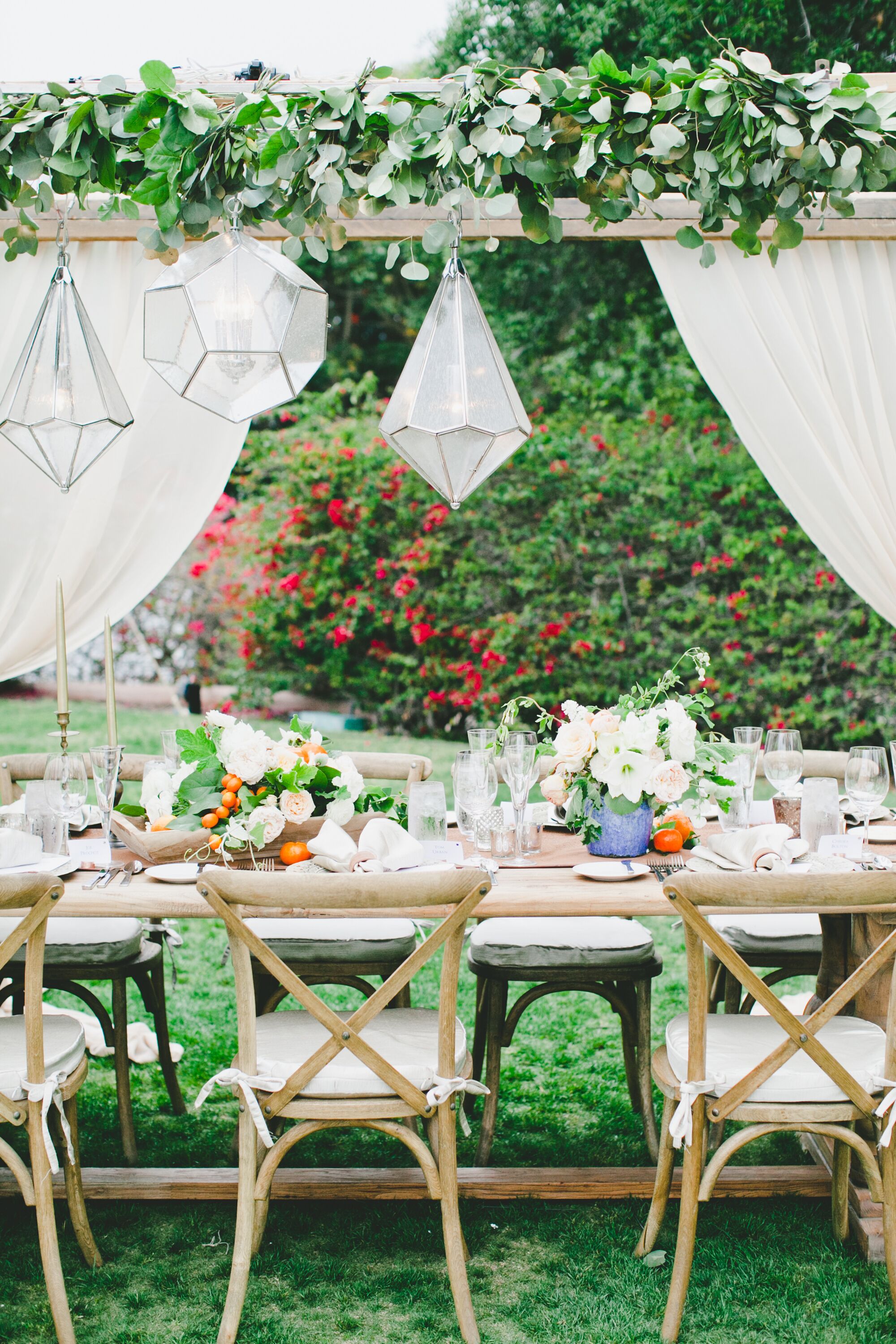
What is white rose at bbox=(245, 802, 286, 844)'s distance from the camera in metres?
2.53

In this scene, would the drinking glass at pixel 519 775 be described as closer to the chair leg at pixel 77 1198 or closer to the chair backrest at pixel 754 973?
the chair backrest at pixel 754 973

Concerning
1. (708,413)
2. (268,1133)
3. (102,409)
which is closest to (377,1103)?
(268,1133)

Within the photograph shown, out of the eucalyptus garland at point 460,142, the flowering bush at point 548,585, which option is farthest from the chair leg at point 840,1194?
the flowering bush at point 548,585

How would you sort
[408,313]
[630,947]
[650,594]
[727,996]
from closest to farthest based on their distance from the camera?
[630,947] → [727,996] → [650,594] → [408,313]

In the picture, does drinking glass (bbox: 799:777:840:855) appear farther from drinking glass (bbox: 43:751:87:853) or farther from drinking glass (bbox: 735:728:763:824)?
drinking glass (bbox: 43:751:87:853)

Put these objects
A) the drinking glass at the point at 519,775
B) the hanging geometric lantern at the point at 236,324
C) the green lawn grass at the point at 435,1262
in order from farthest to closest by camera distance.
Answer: the drinking glass at the point at 519,775, the hanging geometric lantern at the point at 236,324, the green lawn grass at the point at 435,1262

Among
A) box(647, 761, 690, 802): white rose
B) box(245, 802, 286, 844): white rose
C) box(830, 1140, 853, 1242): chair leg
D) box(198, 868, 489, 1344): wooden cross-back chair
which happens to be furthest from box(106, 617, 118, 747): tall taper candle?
box(830, 1140, 853, 1242): chair leg

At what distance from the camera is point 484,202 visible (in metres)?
2.73

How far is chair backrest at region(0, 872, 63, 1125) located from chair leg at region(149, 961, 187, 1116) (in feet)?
2.72

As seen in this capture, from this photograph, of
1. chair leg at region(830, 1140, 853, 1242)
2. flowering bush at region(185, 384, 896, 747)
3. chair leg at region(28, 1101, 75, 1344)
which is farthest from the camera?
flowering bush at region(185, 384, 896, 747)

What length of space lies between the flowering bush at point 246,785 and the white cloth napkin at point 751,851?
820 mm

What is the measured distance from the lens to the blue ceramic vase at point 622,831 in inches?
105

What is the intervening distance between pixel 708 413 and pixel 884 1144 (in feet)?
18.6

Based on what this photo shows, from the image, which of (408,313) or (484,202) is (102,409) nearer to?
(484,202)
